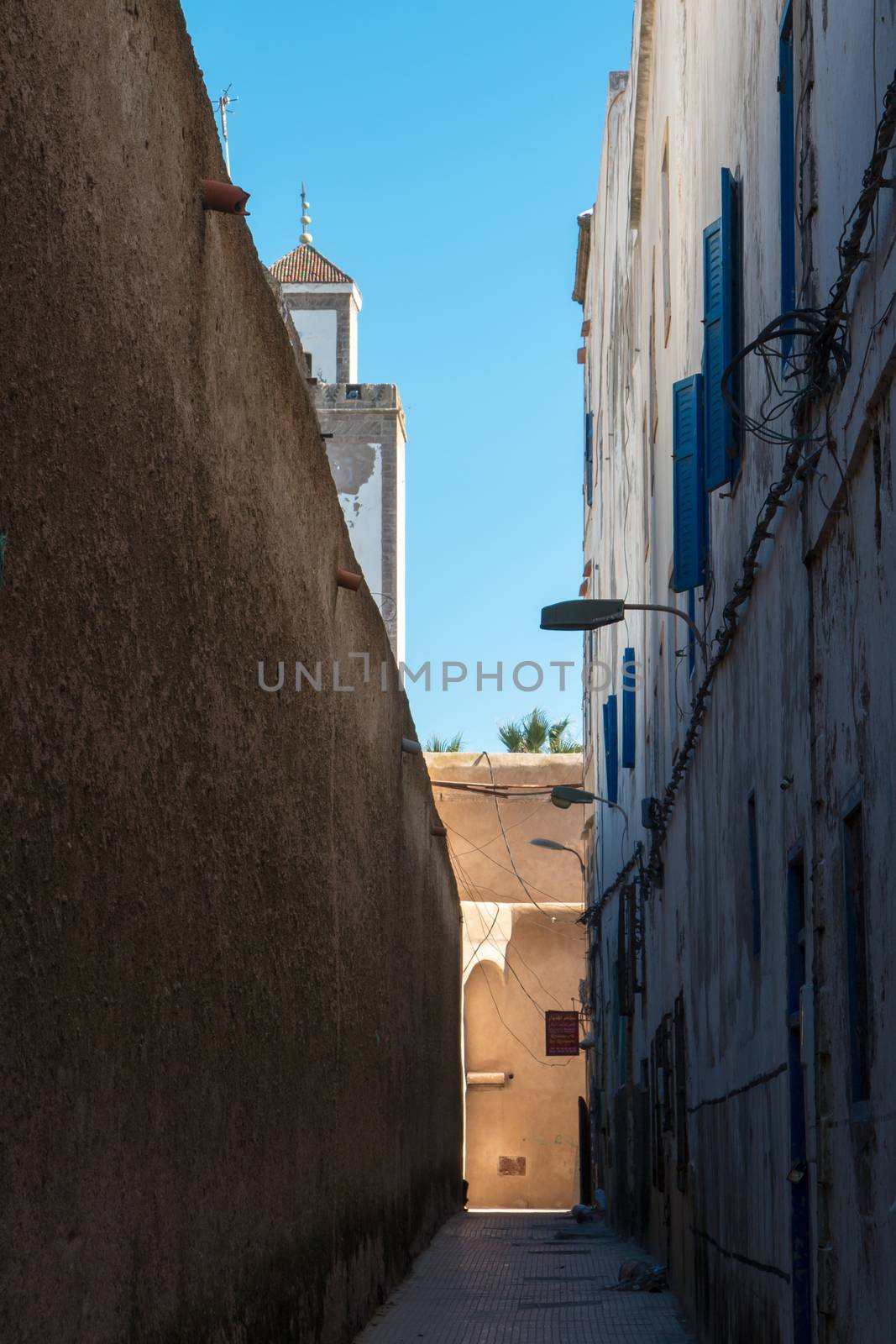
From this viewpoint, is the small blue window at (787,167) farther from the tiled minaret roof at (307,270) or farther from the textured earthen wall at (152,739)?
the tiled minaret roof at (307,270)

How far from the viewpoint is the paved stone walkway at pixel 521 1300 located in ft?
30.9

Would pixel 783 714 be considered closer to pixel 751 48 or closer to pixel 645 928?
pixel 751 48

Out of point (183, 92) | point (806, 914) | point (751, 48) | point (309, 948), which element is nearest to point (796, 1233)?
point (806, 914)

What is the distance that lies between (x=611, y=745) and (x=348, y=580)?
11524 mm

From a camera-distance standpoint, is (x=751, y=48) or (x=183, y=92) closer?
(x=183, y=92)

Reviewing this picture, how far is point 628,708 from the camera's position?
693 inches

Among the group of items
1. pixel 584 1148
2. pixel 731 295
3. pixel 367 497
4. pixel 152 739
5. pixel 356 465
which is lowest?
pixel 584 1148

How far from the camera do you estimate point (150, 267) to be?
474 centimetres

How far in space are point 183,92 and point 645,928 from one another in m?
11.6

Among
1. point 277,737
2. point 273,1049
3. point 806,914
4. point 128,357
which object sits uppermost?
point 128,357

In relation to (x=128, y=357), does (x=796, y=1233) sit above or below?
below

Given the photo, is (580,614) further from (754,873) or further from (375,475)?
(375,475)

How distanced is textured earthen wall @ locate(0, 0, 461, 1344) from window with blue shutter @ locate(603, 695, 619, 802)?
11260mm

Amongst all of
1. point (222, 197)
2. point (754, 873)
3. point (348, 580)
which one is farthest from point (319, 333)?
point (222, 197)
